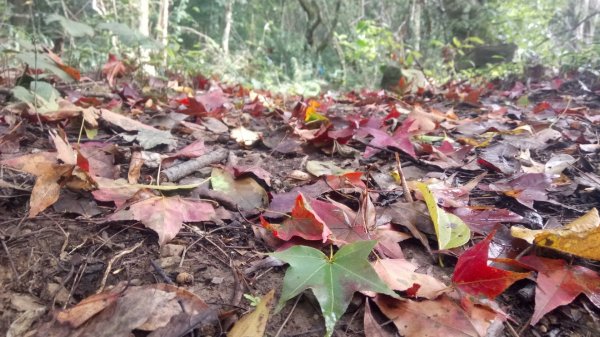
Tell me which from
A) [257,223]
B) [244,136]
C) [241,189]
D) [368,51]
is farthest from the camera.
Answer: [368,51]

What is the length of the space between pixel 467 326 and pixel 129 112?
1764mm

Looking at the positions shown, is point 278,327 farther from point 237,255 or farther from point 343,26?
point 343,26

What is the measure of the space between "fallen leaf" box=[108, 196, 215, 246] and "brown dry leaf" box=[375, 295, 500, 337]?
451mm

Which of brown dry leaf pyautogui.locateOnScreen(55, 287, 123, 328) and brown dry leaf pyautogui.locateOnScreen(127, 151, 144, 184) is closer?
brown dry leaf pyautogui.locateOnScreen(55, 287, 123, 328)

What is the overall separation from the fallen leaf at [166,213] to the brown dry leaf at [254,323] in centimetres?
27

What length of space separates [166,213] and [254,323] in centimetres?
37

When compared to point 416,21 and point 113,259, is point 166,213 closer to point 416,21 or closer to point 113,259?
Answer: point 113,259

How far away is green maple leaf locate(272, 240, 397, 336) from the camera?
65cm

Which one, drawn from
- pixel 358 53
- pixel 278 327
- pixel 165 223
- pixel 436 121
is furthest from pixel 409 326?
pixel 358 53

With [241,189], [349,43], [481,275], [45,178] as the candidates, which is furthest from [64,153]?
[349,43]

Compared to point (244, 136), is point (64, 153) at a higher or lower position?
higher

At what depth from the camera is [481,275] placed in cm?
70

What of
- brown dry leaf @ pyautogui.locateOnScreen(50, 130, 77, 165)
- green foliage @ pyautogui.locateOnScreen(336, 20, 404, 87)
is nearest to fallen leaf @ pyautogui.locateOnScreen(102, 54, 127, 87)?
brown dry leaf @ pyautogui.locateOnScreen(50, 130, 77, 165)

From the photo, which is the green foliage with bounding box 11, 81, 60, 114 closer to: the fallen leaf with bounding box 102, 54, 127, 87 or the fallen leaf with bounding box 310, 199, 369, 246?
the fallen leaf with bounding box 102, 54, 127, 87
